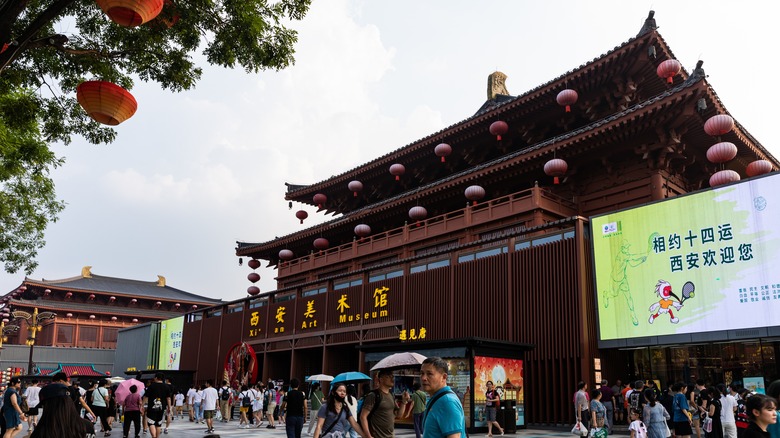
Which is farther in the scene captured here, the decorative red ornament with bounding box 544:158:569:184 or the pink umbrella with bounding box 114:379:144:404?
the decorative red ornament with bounding box 544:158:569:184

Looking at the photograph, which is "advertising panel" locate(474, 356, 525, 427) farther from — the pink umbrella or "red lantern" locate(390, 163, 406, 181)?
"red lantern" locate(390, 163, 406, 181)

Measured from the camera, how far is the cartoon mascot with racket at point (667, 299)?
51.5ft

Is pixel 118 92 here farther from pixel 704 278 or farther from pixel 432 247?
pixel 432 247

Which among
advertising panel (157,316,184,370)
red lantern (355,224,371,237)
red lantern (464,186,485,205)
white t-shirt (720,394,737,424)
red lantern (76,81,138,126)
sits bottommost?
white t-shirt (720,394,737,424)

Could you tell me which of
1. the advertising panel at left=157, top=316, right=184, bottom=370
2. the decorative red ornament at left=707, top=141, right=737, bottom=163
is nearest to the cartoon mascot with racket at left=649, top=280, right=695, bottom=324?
the decorative red ornament at left=707, top=141, right=737, bottom=163

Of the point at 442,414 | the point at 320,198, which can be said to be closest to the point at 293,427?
the point at 442,414

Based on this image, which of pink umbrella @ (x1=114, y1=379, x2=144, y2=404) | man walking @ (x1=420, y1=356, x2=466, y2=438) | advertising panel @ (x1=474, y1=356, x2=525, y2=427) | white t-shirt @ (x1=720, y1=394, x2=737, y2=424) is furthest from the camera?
advertising panel @ (x1=474, y1=356, x2=525, y2=427)

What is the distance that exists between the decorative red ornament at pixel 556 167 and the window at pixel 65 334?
4154 centimetres

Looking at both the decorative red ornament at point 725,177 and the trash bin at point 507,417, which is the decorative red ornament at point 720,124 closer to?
the decorative red ornament at point 725,177

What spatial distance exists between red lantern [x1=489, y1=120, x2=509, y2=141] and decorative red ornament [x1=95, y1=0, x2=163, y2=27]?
17935mm

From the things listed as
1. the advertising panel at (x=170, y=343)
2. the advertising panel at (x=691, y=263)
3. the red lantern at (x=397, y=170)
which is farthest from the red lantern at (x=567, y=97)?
the advertising panel at (x=170, y=343)

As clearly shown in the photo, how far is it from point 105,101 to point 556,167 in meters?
15.4

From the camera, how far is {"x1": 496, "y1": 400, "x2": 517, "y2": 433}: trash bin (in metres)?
15.4

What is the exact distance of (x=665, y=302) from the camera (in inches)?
633
